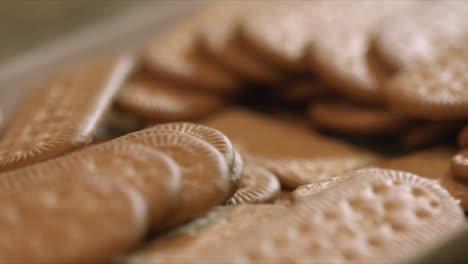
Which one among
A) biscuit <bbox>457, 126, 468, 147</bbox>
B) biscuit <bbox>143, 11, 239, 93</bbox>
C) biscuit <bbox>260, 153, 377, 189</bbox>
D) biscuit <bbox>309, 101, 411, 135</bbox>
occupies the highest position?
biscuit <bbox>143, 11, 239, 93</bbox>

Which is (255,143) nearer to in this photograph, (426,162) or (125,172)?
(426,162)

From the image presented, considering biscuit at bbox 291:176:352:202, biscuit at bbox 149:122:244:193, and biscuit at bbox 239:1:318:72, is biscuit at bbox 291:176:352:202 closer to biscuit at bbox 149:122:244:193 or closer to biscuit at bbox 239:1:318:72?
biscuit at bbox 149:122:244:193

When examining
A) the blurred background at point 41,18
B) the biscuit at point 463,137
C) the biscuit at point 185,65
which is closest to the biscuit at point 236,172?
the biscuit at point 463,137

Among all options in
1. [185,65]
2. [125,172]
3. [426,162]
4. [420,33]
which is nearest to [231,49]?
[185,65]

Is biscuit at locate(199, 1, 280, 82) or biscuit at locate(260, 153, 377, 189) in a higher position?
biscuit at locate(199, 1, 280, 82)

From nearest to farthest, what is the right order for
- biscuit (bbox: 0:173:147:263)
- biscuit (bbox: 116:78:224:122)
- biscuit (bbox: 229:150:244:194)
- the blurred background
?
biscuit (bbox: 0:173:147:263) → biscuit (bbox: 229:150:244:194) → biscuit (bbox: 116:78:224:122) → the blurred background

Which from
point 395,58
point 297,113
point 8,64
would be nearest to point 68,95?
point 8,64

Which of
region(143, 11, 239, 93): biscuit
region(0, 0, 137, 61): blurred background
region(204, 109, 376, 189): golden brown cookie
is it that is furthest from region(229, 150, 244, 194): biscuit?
region(0, 0, 137, 61): blurred background
